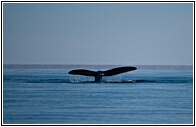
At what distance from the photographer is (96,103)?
29.7m

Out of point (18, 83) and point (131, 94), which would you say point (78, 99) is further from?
point (18, 83)

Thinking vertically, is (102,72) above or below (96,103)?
above

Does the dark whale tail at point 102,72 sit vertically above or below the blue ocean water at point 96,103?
above

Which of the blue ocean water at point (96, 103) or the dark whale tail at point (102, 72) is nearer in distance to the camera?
the blue ocean water at point (96, 103)

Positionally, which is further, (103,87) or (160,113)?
(103,87)

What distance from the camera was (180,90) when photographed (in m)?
35.0

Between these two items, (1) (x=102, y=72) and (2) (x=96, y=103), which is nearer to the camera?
(2) (x=96, y=103)

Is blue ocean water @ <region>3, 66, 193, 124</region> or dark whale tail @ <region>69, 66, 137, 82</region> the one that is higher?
dark whale tail @ <region>69, 66, 137, 82</region>

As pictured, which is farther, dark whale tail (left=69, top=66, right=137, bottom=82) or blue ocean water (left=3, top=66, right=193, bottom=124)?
dark whale tail (left=69, top=66, right=137, bottom=82)

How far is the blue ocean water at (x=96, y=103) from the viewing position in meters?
25.7

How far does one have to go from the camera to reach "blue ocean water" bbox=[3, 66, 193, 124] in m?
25.7

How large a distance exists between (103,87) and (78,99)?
570 centimetres

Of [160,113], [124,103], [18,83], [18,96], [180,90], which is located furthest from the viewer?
[18,83]

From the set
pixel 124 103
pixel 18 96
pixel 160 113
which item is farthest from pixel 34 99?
pixel 160 113
